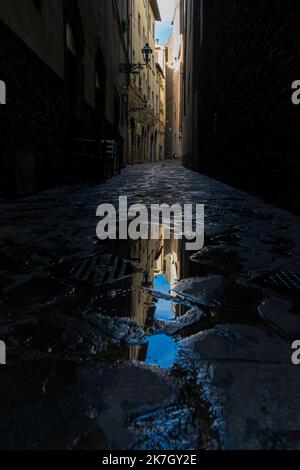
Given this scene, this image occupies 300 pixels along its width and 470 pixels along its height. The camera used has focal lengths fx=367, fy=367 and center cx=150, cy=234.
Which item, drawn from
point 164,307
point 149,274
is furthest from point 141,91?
point 164,307

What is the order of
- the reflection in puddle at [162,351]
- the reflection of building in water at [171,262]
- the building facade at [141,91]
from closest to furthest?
the reflection in puddle at [162,351], the reflection of building in water at [171,262], the building facade at [141,91]

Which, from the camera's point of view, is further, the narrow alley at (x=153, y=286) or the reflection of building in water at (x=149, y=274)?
the reflection of building in water at (x=149, y=274)

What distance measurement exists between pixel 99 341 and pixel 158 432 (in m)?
0.45

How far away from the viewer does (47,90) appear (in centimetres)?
617

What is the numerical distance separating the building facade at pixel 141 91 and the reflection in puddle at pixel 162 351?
19.4m

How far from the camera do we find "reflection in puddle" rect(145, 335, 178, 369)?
1.10 metres

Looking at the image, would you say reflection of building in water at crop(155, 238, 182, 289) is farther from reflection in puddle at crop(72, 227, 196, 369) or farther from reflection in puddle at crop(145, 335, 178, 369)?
reflection in puddle at crop(145, 335, 178, 369)

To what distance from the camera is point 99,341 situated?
1.22 m

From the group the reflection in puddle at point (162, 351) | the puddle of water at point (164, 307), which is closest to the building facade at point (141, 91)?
the puddle of water at point (164, 307)

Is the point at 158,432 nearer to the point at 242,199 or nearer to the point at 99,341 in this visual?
the point at 99,341

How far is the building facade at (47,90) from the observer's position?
458 centimetres

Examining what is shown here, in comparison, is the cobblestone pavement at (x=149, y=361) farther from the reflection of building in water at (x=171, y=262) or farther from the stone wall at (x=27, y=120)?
the stone wall at (x=27, y=120)

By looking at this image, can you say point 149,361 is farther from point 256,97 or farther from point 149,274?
point 256,97
